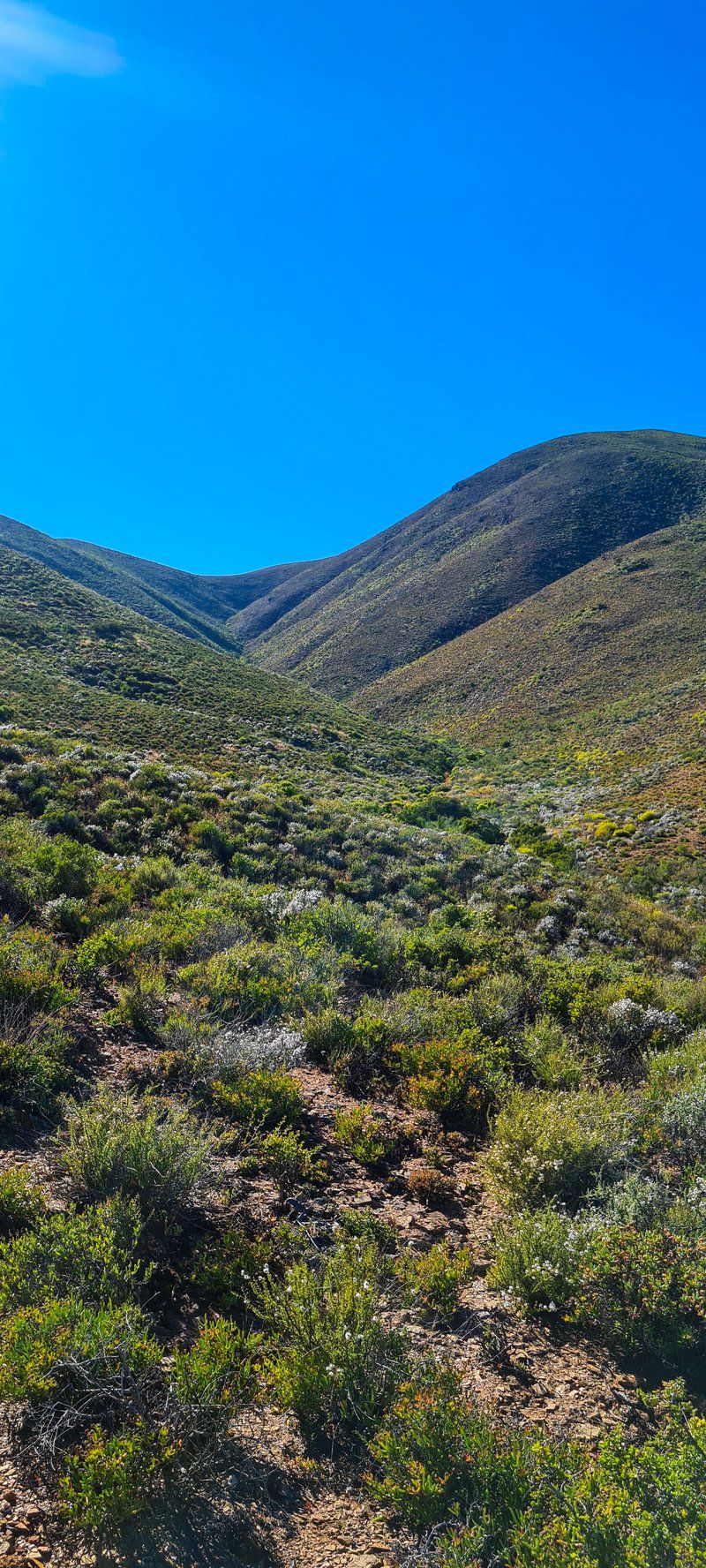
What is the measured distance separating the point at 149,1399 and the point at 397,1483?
97 cm

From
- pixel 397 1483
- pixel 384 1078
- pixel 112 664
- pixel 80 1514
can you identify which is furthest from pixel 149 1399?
pixel 112 664

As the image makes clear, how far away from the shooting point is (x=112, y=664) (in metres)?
30.1

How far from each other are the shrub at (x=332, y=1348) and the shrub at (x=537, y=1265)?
73cm

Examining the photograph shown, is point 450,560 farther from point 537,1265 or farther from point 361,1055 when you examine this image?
point 537,1265

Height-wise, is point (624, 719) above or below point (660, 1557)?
above

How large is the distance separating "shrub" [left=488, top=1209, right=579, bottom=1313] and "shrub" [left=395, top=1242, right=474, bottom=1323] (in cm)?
20

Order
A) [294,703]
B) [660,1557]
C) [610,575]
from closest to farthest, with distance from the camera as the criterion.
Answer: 1. [660,1557]
2. [294,703]
3. [610,575]

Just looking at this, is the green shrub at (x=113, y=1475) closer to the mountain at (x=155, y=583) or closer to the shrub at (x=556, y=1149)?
the shrub at (x=556, y=1149)

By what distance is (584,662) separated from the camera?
137 ft

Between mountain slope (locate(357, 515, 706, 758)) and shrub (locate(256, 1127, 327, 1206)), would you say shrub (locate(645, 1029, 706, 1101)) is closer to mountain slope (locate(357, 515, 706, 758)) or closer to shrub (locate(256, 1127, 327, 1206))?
shrub (locate(256, 1127, 327, 1206))

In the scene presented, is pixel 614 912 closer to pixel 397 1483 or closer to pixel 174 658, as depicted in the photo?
pixel 397 1483

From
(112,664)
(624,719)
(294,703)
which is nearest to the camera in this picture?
(112,664)

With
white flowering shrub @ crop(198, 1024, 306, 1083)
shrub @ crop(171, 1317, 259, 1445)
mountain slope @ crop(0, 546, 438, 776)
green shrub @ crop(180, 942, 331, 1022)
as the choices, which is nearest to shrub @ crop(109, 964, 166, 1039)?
green shrub @ crop(180, 942, 331, 1022)

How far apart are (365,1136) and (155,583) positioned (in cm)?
10218
